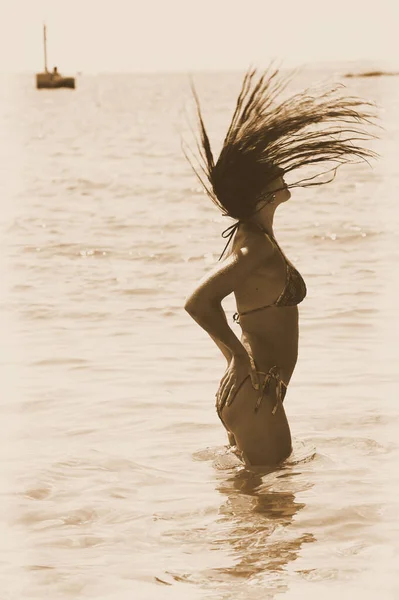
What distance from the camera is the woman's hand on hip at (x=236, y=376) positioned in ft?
18.0

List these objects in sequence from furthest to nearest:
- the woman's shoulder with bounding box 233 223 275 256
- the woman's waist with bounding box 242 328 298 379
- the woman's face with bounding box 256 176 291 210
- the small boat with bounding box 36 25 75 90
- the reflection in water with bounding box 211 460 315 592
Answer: the small boat with bounding box 36 25 75 90
the woman's waist with bounding box 242 328 298 379
the woman's face with bounding box 256 176 291 210
the woman's shoulder with bounding box 233 223 275 256
the reflection in water with bounding box 211 460 315 592

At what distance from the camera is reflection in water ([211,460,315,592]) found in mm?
4898

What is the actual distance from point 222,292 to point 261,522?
112 cm

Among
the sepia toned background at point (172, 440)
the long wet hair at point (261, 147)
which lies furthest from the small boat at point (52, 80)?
the long wet hair at point (261, 147)

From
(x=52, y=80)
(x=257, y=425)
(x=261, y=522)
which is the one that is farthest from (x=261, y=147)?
(x=52, y=80)

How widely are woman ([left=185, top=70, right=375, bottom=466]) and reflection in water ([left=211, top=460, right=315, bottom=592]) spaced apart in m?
0.19

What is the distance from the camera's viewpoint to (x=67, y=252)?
55.6 ft

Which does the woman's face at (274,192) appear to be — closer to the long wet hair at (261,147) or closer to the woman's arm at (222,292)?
the long wet hair at (261,147)

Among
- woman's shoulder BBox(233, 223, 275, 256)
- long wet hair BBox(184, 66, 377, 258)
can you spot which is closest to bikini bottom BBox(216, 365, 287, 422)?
woman's shoulder BBox(233, 223, 275, 256)

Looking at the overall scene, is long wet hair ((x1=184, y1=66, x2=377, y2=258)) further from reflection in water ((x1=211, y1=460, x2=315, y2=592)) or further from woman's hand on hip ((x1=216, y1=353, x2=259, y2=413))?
reflection in water ((x1=211, y1=460, x2=315, y2=592))

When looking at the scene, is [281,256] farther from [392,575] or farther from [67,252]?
[67,252]

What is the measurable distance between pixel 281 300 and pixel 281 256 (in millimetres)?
228

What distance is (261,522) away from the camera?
5.50m

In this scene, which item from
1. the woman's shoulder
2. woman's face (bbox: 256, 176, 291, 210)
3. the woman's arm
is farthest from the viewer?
woman's face (bbox: 256, 176, 291, 210)
